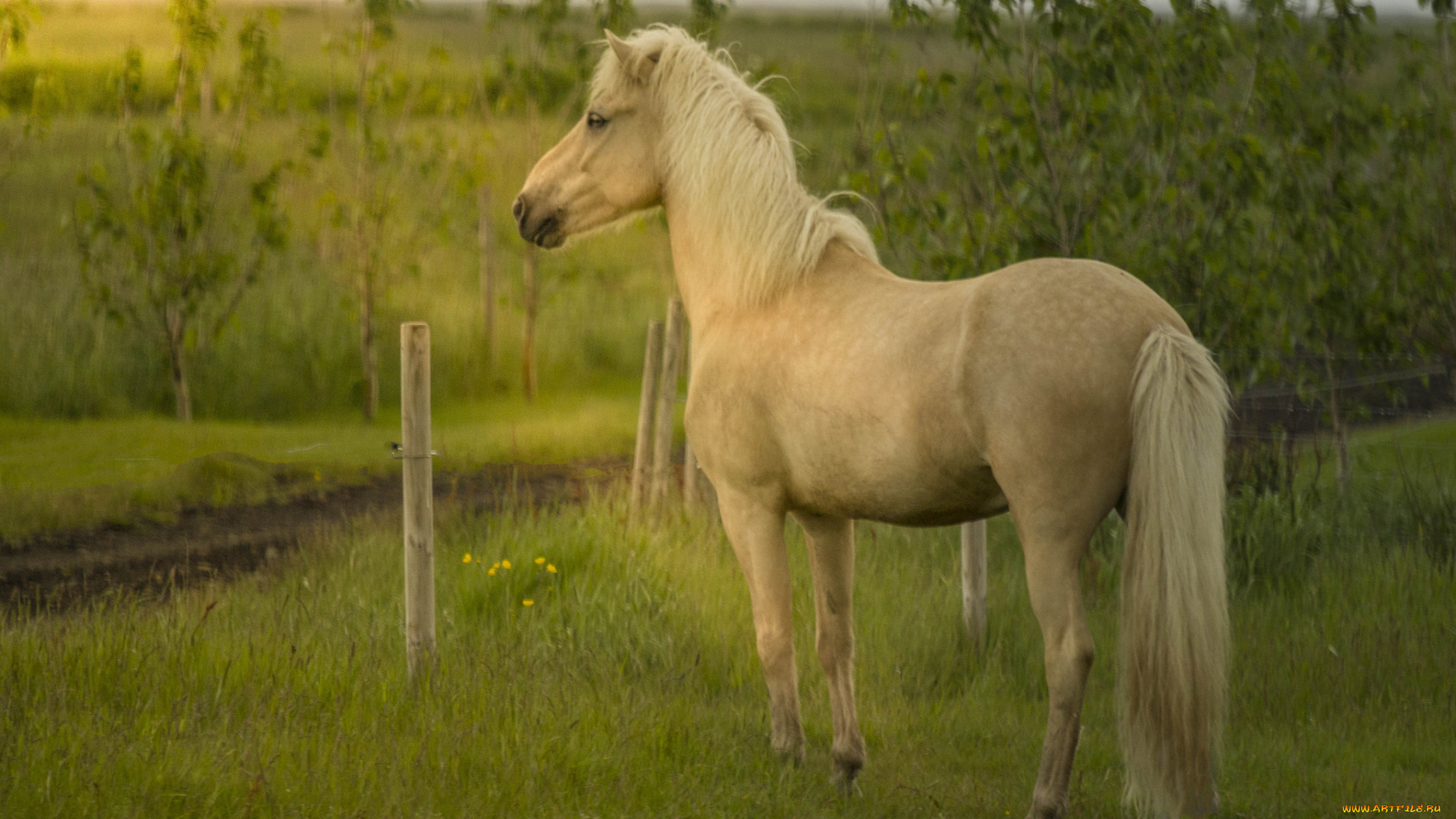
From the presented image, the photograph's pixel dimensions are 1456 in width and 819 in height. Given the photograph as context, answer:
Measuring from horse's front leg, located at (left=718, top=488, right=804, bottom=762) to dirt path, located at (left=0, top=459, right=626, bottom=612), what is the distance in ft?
9.77

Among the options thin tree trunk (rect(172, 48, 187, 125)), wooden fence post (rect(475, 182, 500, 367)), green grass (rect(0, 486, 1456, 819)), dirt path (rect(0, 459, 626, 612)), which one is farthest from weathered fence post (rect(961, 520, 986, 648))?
wooden fence post (rect(475, 182, 500, 367))

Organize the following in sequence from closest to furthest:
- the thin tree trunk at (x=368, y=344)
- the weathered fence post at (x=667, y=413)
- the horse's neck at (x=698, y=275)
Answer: the horse's neck at (x=698, y=275) → the weathered fence post at (x=667, y=413) → the thin tree trunk at (x=368, y=344)

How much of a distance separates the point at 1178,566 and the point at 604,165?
2442mm

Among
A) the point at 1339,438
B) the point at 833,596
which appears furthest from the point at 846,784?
the point at 1339,438

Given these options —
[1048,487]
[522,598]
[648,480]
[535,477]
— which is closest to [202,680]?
[522,598]

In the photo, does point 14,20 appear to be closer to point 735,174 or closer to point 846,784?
point 735,174

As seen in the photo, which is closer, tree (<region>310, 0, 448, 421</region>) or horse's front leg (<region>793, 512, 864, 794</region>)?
horse's front leg (<region>793, 512, 864, 794</region>)

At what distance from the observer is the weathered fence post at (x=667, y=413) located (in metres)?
7.61

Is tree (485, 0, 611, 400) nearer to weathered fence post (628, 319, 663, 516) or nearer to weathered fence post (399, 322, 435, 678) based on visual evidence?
weathered fence post (628, 319, 663, 516)

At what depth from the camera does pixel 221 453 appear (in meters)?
9.37

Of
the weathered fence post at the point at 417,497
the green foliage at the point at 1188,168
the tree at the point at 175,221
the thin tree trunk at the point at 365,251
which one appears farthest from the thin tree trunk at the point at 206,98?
the weathered fence post at the point at 417,497

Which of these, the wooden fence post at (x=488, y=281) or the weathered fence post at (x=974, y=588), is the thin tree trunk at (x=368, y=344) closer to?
the wooden fence post at (x=488, y=281)

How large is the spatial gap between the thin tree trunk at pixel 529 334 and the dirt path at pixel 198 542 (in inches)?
130

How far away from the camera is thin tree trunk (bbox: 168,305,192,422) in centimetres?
1044
